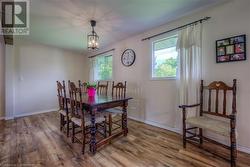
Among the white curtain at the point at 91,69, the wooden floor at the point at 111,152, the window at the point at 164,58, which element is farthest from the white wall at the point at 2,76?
the window at the point at 164,58

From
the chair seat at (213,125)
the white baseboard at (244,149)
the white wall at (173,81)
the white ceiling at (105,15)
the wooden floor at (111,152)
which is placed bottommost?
the wooden floor at (111,152)

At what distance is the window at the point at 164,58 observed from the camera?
303 cm

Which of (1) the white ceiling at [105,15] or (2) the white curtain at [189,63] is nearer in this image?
(1) the white ceiling at [105,15]

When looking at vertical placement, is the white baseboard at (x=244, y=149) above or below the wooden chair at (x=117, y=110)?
below

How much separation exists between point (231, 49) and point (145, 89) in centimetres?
193

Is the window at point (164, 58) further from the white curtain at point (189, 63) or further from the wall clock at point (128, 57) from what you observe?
the wall clock at point (128, 57)

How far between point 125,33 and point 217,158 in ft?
10.5

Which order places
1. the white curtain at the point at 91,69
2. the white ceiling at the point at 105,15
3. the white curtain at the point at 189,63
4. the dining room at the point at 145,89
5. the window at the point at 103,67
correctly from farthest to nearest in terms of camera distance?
1. the white curtain at the point at 91,69
2. the window at the point at 103,67
3. the white curtain at the point at 189,63
4. the white ceiling at the point at 105,15
5. the dining room at the point at 145,89

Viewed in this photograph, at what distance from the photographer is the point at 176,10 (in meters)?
2.54

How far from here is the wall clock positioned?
3.88m

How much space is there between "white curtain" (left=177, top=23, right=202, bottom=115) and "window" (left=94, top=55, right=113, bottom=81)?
2.59 m

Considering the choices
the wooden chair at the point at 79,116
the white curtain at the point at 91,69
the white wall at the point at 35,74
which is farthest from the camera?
the white curtain at the point at 91,69

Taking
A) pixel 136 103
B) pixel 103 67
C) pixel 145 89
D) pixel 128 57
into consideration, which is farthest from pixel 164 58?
pixel 103 67

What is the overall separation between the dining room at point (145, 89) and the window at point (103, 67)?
0.62 m
